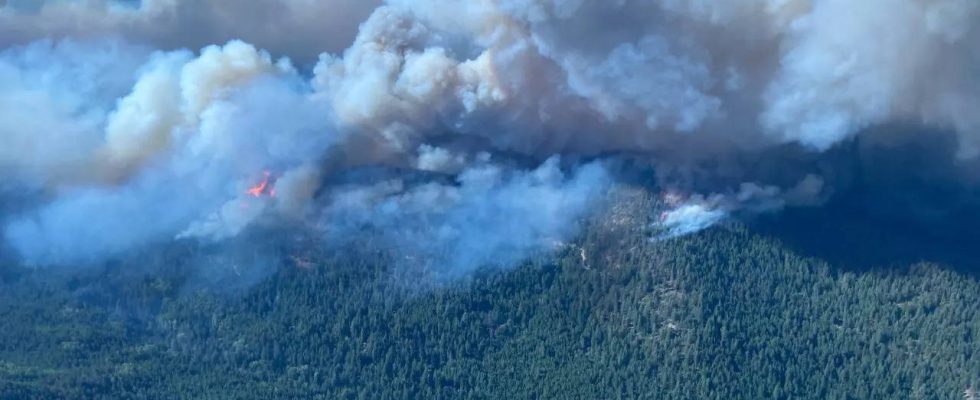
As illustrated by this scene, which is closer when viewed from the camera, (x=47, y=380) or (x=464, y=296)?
(x=47, y=380)

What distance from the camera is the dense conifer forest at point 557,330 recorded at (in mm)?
90875

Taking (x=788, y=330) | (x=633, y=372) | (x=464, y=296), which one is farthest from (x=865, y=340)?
(x=464, y=296)

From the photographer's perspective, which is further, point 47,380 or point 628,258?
point 628,258

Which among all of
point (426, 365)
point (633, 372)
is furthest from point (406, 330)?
point (633, 372)

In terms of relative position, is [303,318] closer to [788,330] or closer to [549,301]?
[549,301]

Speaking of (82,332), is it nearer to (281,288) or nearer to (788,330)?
(281,288)

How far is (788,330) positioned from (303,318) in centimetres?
1759

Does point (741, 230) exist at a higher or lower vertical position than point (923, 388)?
higher

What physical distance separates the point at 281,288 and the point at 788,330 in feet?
61.2

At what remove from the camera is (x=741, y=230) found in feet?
317

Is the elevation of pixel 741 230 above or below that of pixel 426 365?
above

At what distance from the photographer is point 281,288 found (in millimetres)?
95812

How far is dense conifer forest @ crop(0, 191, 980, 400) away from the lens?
3578 inches

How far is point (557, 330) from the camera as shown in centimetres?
9431
